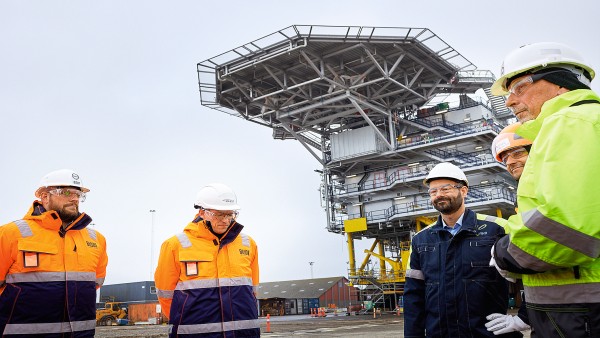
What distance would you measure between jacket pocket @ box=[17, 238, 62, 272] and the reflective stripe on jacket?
347 centimetres

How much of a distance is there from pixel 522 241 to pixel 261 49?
29.1 m

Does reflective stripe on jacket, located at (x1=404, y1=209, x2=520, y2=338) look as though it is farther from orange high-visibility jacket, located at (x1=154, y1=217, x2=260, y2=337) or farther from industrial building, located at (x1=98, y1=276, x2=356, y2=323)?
industrial building, located at (x1=98, y1=276, x2=356, y2=323)

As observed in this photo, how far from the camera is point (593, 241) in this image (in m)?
1.89

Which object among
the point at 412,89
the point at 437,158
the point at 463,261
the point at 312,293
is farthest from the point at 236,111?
the point at 463,261

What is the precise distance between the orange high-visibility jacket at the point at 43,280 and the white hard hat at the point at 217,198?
136 cm

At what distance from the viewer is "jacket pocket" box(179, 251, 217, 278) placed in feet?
15.3

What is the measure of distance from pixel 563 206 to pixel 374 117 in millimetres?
37214

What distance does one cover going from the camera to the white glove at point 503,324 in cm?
351

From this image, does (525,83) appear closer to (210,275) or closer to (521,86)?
(521,86)

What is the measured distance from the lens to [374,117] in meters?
38.5

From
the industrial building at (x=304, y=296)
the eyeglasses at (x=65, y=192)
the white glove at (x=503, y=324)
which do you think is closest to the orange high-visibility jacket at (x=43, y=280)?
the eyeglasses at (x=65, y=192)

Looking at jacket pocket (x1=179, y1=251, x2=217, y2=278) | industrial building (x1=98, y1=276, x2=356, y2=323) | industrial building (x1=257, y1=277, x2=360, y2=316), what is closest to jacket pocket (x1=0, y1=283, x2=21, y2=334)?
jacket pocket (x1=179, y1=251, x2=217, y2=278)

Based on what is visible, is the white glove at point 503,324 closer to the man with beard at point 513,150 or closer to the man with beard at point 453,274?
the man with beard at point 453,274

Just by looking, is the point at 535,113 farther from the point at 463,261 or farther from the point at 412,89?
the point at 412,89
